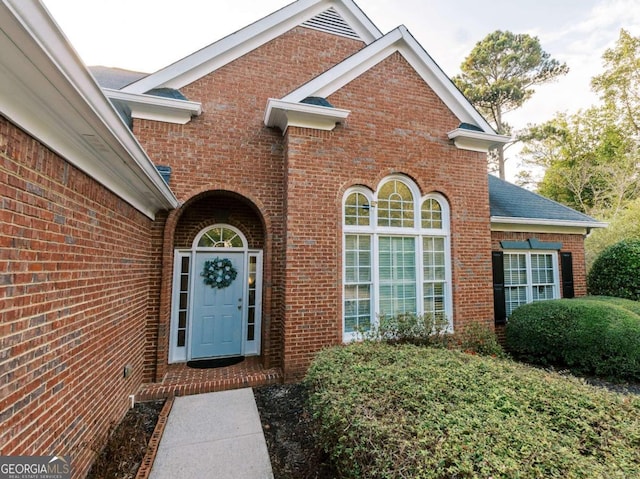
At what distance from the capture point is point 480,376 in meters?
3.34

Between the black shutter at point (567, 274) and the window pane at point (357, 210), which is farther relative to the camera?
the black shutter at point (567, 274)

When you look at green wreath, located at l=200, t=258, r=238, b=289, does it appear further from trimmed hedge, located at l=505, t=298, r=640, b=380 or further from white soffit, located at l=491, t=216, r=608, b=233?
trimmed hedge, located at l=505, t=298, r=640, b=380

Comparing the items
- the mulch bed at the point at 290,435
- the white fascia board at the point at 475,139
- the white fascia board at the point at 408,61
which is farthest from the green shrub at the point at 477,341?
the white fascia board at the point at 408,61

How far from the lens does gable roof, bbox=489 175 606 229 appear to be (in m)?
7.67

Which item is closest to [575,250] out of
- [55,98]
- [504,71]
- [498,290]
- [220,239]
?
[498,290]

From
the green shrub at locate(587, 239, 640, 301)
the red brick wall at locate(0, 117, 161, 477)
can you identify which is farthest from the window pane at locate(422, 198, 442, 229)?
the green shrub at locate(587, 239, 640, 301)

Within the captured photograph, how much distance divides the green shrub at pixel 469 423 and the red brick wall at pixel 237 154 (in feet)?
9.27

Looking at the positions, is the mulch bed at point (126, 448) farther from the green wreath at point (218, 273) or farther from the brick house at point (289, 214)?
the green wreath at point (218, 273)

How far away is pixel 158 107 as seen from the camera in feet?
18.1

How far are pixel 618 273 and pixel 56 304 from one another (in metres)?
12.1

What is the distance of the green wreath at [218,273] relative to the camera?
650 cm

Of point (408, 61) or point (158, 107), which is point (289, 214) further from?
point (408, 61)

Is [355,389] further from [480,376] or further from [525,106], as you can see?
[525,106]

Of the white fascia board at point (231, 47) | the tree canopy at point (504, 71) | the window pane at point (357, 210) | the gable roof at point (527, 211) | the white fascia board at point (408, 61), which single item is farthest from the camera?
the tree canopy at point (504, 71)
